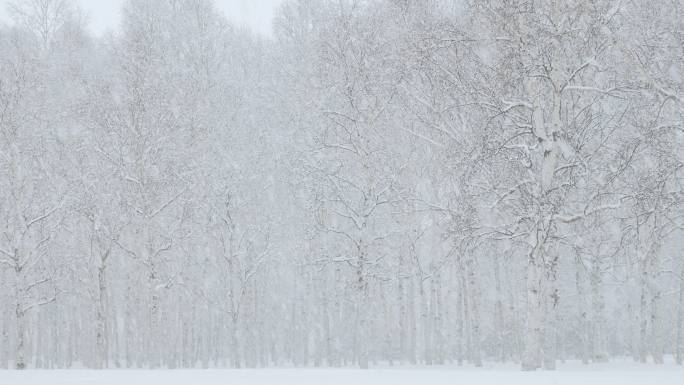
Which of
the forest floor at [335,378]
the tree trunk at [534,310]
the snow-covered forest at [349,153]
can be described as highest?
the snow-covered forest at [349,153]

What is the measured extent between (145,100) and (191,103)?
281 centimetres

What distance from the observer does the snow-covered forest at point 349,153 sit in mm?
13570

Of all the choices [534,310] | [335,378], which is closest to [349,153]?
[534,310]

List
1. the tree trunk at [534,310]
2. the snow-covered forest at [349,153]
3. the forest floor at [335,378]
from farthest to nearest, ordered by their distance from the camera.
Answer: the snow-covered forest at [349,153]
the tree trunk at [534,310]
the forest floor at [335,378]

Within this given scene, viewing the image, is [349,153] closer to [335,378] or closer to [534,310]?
[534,310]

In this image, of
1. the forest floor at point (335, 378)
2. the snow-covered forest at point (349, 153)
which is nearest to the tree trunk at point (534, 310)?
the snow-covered forest at point (349, 153)

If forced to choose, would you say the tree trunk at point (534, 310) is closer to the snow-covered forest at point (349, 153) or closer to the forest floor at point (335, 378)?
the snow-covered forest at point (349, 153)

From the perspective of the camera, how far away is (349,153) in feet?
70.4

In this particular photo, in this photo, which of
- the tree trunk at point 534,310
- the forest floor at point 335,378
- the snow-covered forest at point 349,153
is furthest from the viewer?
the snow-covered forest at point 349,153

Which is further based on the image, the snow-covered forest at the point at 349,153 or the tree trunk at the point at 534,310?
the snow-covered forest at the point at 349,153

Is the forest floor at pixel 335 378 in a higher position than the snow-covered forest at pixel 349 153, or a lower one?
lower

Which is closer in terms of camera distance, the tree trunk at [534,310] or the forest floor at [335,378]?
the forest floor at [335,378]

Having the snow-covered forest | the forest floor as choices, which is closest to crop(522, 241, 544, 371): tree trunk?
the snow-covered forest

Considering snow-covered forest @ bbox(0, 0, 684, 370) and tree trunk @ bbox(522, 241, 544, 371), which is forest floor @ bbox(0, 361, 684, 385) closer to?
tree trunk @ bbox(522, 241, 544, 371)
